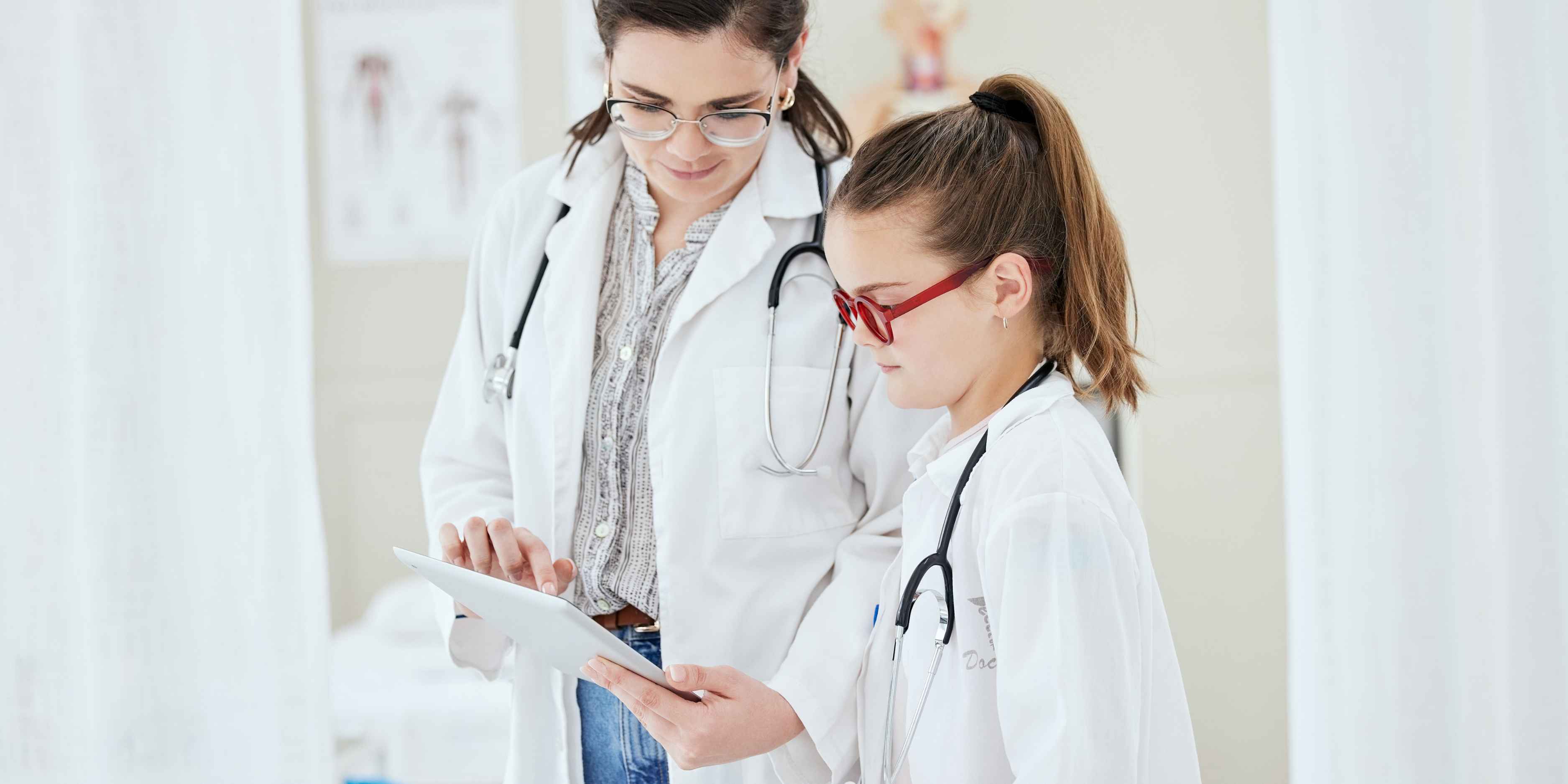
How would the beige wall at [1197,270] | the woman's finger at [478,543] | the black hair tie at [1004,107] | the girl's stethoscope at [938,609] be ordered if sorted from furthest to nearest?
1. the beige wall at [1197,270]
2. the woman's finger at [478,543]
3. the black hair tie at [1004,107]
4. the girl's stethoscope at [938,609]

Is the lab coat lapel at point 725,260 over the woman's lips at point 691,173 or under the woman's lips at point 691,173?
under

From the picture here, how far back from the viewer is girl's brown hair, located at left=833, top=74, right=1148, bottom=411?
1.11 meters

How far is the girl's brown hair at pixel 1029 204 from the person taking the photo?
1.11m

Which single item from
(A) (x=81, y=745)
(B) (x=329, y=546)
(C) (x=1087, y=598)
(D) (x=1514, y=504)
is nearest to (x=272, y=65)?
(A) (x=81, y=745)

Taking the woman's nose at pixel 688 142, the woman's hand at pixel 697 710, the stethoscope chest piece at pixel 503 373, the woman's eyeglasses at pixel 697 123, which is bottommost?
the woman's hand at pixel 697 710

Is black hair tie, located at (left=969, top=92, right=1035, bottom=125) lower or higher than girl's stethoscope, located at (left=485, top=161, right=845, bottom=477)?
higher

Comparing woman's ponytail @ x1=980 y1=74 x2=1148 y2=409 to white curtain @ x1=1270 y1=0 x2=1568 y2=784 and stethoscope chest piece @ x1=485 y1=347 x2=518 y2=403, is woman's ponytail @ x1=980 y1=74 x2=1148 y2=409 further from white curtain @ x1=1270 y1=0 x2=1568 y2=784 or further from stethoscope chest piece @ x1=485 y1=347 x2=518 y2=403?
stethoscope chest piece @ x1=485 y1=347 x2=518 y2=403

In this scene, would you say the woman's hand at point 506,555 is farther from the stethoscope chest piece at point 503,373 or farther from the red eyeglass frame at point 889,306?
the red eyeglass frame at point 889,306

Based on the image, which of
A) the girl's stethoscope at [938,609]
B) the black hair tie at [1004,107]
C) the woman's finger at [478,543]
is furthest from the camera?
the woman's finger at [478,543]

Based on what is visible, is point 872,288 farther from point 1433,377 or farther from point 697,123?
point 1433,377

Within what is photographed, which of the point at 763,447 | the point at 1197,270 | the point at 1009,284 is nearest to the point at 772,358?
the point at 763,447

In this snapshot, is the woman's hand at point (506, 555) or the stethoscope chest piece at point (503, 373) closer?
the woman's hand at point (506, 555)

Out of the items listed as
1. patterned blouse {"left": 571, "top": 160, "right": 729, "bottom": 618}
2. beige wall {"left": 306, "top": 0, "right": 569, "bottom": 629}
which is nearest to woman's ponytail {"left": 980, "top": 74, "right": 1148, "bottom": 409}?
patterned blouse {"left": 571, "top": 160, "right": 729, "bottom": 618}

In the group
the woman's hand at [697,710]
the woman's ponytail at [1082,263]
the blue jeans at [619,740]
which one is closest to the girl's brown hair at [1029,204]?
the woman's ponytail at [1082,263]
